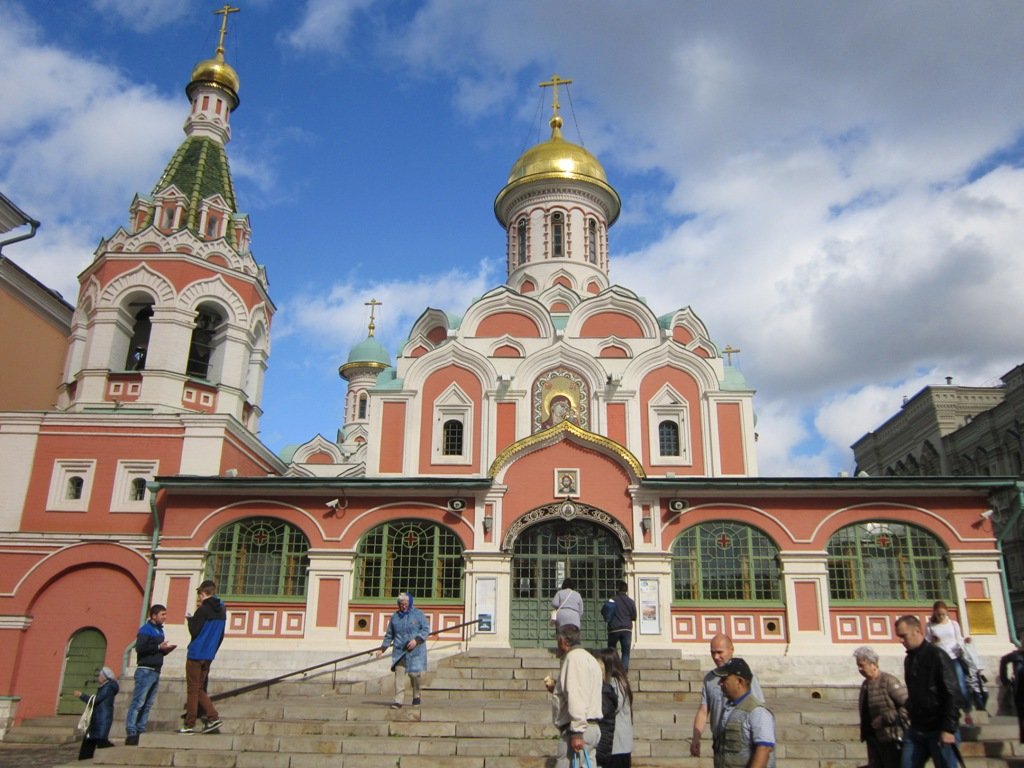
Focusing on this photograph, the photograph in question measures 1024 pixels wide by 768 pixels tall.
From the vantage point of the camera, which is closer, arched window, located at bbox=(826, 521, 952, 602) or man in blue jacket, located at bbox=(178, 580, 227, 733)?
man in blue jacket, located at bbox=(178, 580, 227, 733)

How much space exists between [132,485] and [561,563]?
28.0 ft

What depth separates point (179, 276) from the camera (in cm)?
1872

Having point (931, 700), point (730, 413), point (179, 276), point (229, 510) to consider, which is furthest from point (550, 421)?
point (931, 700)

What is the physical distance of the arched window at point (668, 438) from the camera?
59.7 ft

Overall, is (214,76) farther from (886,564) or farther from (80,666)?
(886,564)

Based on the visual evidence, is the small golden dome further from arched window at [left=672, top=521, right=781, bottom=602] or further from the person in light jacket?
the person in light jacket

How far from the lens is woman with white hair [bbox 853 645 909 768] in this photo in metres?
6.21

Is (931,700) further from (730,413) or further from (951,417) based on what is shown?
(951,417)

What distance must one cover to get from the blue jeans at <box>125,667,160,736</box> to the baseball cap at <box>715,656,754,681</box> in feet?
21.2

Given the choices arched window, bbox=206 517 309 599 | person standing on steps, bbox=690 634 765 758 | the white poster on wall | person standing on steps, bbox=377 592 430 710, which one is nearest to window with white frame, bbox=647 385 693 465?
the white poster on wall

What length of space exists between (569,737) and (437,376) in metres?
13.4

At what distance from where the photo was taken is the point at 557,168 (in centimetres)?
2472

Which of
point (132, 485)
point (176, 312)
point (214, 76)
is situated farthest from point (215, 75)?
point (132, 485)

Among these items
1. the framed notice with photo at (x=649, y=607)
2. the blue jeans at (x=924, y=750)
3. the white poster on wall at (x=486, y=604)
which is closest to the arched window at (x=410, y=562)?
the white poster on wall at (x=486, y=604)
